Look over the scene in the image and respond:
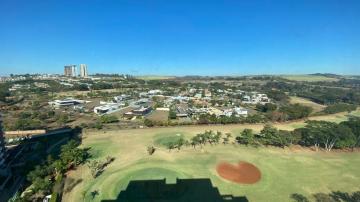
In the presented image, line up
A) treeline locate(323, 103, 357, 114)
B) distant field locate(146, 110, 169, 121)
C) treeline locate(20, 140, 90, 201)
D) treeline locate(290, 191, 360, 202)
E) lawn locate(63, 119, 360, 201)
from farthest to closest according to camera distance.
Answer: treeline locate(323, 103, 357, 114), distant field locate(146, 110, 169, 121), lawn locate(63, 119, 360, 201), treeline locate(20, 140, 90, 201), treeline locate(290, 191, 360, 202)

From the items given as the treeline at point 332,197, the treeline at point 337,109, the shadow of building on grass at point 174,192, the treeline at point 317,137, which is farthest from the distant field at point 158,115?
the treeline at point 337,109

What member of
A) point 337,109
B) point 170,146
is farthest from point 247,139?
point 337,109

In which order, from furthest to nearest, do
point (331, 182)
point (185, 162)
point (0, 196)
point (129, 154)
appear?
point (129, 154) → point (185, 162) → point (331, 182) → point (0, 196)

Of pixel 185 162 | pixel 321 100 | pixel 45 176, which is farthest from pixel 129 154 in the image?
pixel 321 100

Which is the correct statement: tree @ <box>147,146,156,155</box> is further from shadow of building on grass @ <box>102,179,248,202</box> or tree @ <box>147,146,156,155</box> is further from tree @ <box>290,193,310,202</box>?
tree @ <box>290,193,310,202</box>

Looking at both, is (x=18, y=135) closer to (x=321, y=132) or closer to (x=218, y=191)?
(x=218, y=191)

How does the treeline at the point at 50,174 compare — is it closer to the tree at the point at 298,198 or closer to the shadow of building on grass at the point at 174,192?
the shadow of building on grass at the point at 174,192

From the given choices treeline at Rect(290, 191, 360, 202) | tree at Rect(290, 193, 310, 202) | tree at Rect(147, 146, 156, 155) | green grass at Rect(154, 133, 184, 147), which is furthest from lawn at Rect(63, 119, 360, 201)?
treeline at Rect(290, 191, 360, 202)
